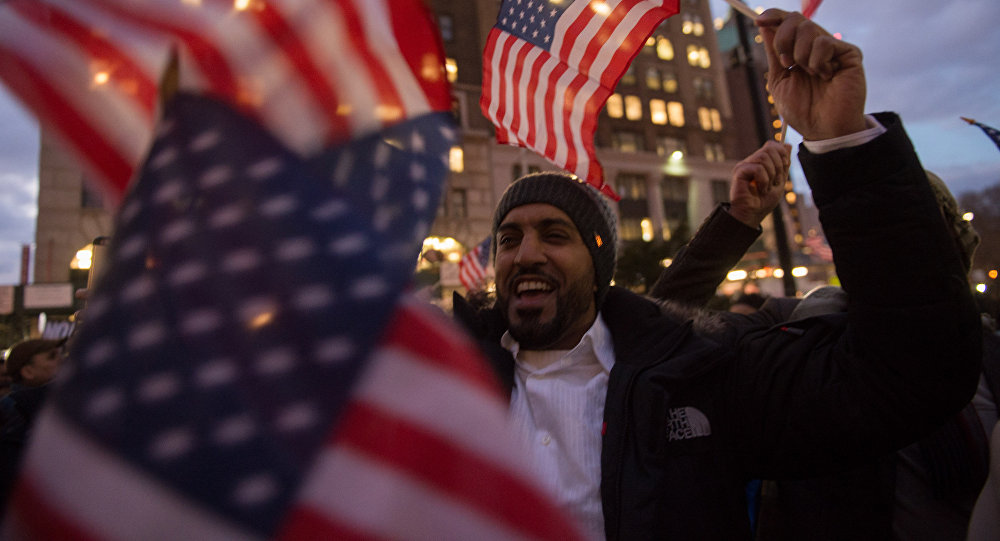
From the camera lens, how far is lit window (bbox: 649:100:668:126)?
39594mm

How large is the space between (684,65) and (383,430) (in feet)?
153

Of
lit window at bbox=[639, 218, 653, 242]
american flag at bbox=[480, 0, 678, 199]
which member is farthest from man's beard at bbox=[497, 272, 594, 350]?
lit window at bbox=[639, 218, 653, 242]

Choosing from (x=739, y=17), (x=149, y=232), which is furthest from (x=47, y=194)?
(x=149, y=232)

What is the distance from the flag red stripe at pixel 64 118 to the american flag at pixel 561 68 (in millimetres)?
3137

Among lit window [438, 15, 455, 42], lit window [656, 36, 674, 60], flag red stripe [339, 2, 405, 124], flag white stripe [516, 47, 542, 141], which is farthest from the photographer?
lit window [656, 36, 674, 60]

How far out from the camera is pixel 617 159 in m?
36.7

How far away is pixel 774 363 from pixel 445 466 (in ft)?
4.33

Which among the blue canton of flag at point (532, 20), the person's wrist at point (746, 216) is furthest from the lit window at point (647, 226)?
the person's wrist at point (746, 216)

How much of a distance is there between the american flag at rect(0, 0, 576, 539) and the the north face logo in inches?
27.7

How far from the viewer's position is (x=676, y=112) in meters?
41.0

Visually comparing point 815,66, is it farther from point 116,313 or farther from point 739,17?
point 739,17

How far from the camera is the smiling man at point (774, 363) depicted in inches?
58.2

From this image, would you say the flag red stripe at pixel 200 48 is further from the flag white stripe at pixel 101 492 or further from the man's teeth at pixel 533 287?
the man's teeth at pixel 533 287

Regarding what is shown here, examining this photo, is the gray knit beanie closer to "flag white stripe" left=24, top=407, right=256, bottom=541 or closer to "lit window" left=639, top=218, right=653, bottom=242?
"flag white stripe" left=24, top=407, right=256, bottom=541
